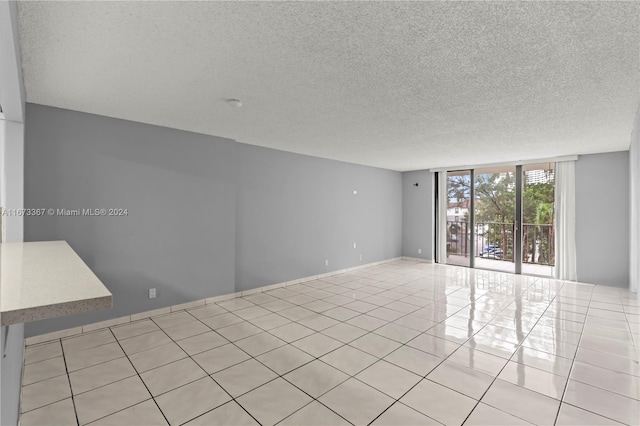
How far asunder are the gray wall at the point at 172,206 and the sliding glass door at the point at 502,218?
338cm

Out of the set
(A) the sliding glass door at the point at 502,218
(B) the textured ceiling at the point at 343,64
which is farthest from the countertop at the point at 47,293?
(A) the sliding glass door at the point at 502,218

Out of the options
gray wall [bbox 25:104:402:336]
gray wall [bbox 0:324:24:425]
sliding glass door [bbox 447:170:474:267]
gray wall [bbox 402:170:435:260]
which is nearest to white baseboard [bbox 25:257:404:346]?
gray wall [bbox 25:104:402:336]

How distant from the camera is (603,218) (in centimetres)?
546

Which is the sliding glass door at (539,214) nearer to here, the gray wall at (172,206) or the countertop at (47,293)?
the gray wall at (172,206)

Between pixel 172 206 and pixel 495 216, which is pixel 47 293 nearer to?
pixel 172 206

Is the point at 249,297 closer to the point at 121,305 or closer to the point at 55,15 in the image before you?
the point at 121,305

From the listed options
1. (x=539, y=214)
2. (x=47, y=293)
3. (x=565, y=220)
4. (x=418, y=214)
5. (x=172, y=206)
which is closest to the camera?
(x=47, y=293)

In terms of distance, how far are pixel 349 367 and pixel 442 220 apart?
592cm

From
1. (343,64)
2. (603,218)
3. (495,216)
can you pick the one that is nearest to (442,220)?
(495,216)

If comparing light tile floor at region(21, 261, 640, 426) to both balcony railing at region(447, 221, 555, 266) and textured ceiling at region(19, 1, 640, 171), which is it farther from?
balcony railing at region(447, 221, 555, 266)

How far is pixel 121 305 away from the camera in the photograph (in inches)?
143

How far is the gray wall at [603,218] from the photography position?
208 inches

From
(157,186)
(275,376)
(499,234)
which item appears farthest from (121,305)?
(499,234)

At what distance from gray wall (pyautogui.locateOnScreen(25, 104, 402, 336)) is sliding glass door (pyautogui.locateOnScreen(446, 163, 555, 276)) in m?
3.38
